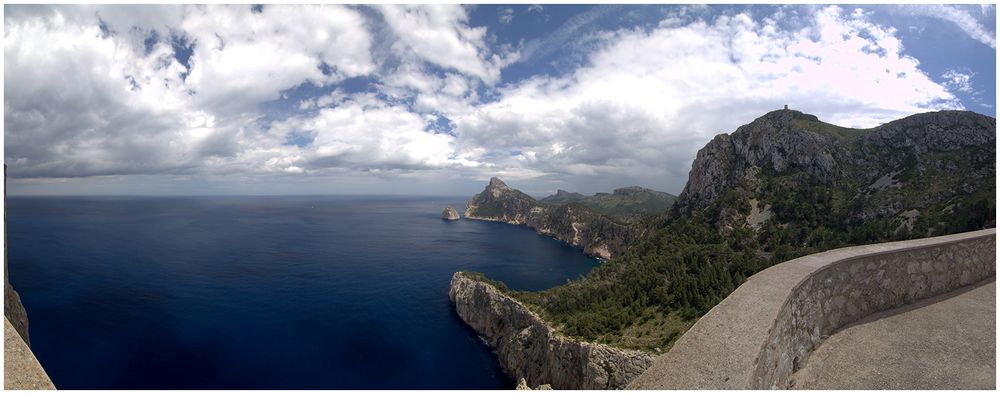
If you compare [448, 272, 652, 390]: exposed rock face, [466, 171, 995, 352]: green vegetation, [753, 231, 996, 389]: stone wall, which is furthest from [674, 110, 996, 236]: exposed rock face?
[753, 231, 996, 389]: stone wall

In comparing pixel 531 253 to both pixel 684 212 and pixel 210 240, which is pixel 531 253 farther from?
pixel 210 240

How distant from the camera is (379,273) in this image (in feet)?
281

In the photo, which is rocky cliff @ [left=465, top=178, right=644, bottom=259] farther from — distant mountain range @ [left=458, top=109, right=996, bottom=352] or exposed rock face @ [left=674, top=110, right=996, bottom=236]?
distant mountain range @ [left=458, top=109, right=996, bottom=352]

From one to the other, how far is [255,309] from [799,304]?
68.8m

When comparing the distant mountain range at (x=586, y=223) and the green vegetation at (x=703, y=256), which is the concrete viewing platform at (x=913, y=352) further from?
the distant mountain range at (x=586, y=223)

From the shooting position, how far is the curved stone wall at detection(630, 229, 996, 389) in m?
4.62

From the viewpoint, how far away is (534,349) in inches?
1651

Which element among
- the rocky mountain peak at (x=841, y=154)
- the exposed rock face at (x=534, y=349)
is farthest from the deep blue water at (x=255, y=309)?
the rocky mountain peak at (x=841, y=154)

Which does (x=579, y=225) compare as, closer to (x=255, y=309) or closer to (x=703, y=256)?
(x=703, y=256)

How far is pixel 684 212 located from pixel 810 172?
2084cm

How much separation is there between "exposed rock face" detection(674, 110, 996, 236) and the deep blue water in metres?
37.6

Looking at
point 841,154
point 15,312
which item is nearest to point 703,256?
point 841,154

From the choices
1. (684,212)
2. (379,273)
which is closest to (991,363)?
(684,212)

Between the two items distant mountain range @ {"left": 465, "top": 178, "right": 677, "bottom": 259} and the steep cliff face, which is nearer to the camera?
the steep cliff face
